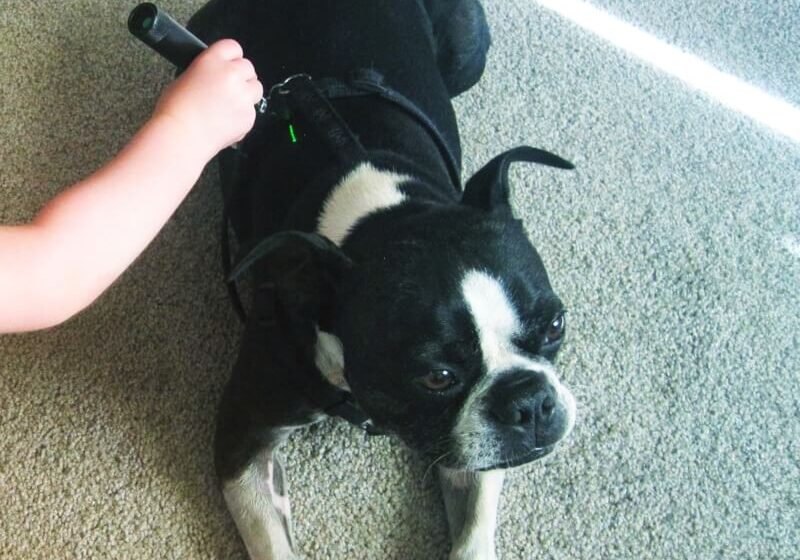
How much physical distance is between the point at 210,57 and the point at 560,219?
30.2 inches

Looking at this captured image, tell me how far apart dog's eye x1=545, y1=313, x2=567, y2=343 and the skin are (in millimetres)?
455

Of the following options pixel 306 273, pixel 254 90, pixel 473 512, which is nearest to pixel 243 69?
pixel 254 90

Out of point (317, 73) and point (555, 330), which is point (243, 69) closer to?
point (317, 73)

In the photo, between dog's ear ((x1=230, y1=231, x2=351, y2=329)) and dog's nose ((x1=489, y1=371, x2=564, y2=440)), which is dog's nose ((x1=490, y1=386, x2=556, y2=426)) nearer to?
dog's nose ((x1=489, y1=371, x2=564, y2=440))

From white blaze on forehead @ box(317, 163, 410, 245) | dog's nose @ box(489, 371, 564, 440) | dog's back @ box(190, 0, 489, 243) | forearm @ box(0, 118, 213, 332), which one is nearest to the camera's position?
forearm @ box(0, 118, 213, 332)

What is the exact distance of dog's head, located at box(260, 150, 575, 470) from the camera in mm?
1003

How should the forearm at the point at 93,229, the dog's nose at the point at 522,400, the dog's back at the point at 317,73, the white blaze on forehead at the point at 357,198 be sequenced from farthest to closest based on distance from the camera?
the dog's back at the point at 317,73 < the white blaze on forehead at the point at 357,198 < the dog's nose at the point at 522,400 < the forearm at the point at 93,229

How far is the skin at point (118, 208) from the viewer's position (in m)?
0.93

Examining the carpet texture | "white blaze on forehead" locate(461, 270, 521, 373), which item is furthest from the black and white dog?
the carpet texture

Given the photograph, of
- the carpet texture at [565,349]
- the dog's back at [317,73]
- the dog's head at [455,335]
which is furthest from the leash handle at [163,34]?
the carpet texture at [565,349]

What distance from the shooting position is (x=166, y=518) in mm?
1313

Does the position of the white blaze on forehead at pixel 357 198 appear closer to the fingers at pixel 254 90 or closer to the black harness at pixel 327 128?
the black harness at pixel 327 128

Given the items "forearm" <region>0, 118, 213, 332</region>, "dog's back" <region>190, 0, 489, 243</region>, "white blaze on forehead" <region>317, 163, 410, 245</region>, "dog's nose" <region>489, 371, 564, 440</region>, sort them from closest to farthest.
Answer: "forearm" <region>0, 118, 213, 332</region> → "dog's nose" <region>489, 371, 564, 440</region> → "white blaze on forehead" <region>317, 163, 410, 245</region> → "dog's back" <region>190, 0, 489, 243</region>

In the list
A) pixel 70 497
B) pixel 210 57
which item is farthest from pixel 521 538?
pixel 210 57
